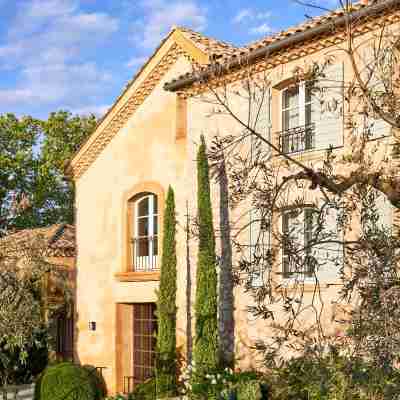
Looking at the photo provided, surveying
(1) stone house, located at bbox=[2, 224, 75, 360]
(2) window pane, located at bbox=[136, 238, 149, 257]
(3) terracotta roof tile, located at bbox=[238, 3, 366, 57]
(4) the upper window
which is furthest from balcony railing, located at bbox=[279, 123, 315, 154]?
(1) stone house, located at bbox=[2, 224, 75, 360]

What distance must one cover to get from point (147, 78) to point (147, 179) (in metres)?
2.77

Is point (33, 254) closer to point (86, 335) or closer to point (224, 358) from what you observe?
point (86, 335)

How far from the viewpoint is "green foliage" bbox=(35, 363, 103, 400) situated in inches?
669

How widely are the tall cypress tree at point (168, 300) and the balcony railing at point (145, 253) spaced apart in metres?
1.50

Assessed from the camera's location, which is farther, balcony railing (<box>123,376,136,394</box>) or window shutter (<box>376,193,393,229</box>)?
balcony railing (<box>123,376,136,394</box>)

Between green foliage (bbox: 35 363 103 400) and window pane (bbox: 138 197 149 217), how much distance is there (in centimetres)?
468

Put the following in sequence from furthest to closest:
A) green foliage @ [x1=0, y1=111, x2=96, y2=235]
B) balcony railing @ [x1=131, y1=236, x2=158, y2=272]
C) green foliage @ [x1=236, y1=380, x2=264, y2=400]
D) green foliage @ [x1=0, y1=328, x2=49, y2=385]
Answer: green foliage @ [x1=0, y1=111, x2=96, y2=235] < green foliage @ [x1=0, y1=328, x2=49, y2=385] < balcony railing @ [x1=131, y1=236, x2=158, y2=272] < green foliage @ [x1=236, y1=380, x2=264, y2=400]

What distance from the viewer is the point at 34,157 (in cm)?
4100

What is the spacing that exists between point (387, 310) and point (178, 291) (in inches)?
479

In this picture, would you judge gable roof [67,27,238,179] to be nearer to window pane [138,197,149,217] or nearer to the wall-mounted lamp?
window pane [138,197,149,217]

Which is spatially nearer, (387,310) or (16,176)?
(387,310)

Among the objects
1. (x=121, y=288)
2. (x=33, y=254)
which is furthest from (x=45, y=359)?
(x=121, y=288)

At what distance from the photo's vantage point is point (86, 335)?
21.6 meters

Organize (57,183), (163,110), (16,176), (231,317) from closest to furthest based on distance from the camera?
(231,317)
(163,110)
(16,176)
(57,183)
